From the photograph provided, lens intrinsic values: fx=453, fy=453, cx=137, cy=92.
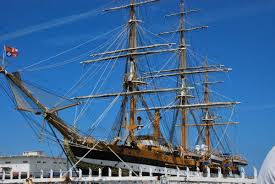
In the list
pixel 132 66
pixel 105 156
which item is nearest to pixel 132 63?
pixel 132 66

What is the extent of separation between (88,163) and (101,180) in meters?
15.3

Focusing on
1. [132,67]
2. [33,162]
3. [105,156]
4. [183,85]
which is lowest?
[105,156]

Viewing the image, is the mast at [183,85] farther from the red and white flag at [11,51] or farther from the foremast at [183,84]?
the red and white flag at [11,51]

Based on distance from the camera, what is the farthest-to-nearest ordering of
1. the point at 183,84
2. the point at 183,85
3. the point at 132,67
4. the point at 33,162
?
the point at 33,162
the point at 183,84
the point at 183,85
the point at 132,67

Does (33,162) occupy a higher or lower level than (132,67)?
lower

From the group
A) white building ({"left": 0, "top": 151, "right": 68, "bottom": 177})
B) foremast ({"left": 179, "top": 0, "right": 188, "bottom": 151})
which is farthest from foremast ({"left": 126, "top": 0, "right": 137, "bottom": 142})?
white building ({"left": 0, "top": 151, "right": 68, "bottom": 177})

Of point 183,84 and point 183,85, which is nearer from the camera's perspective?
point 183,85

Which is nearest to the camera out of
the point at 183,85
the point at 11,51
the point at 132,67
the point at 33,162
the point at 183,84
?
the point at 11,51

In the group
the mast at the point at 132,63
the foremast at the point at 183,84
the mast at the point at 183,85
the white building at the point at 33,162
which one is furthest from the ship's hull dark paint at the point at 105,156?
the white building at the point at 33,162

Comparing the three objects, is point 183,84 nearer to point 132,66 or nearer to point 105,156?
point 132,66

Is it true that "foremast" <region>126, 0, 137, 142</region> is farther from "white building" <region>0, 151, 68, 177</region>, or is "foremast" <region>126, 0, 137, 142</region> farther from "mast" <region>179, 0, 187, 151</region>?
"white building" <region>0, 151, 68, 177</region>

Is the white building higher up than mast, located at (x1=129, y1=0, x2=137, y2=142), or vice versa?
mast, located at (x1=129, y1=0, x2=137, y2=142)

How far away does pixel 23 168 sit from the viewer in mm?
70188

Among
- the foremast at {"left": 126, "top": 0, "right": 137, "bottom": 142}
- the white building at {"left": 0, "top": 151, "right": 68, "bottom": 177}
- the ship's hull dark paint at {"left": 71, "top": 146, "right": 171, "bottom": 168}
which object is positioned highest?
the foremast at {"left": 126, "top": 0, "right": 137, "bottom": 142}
